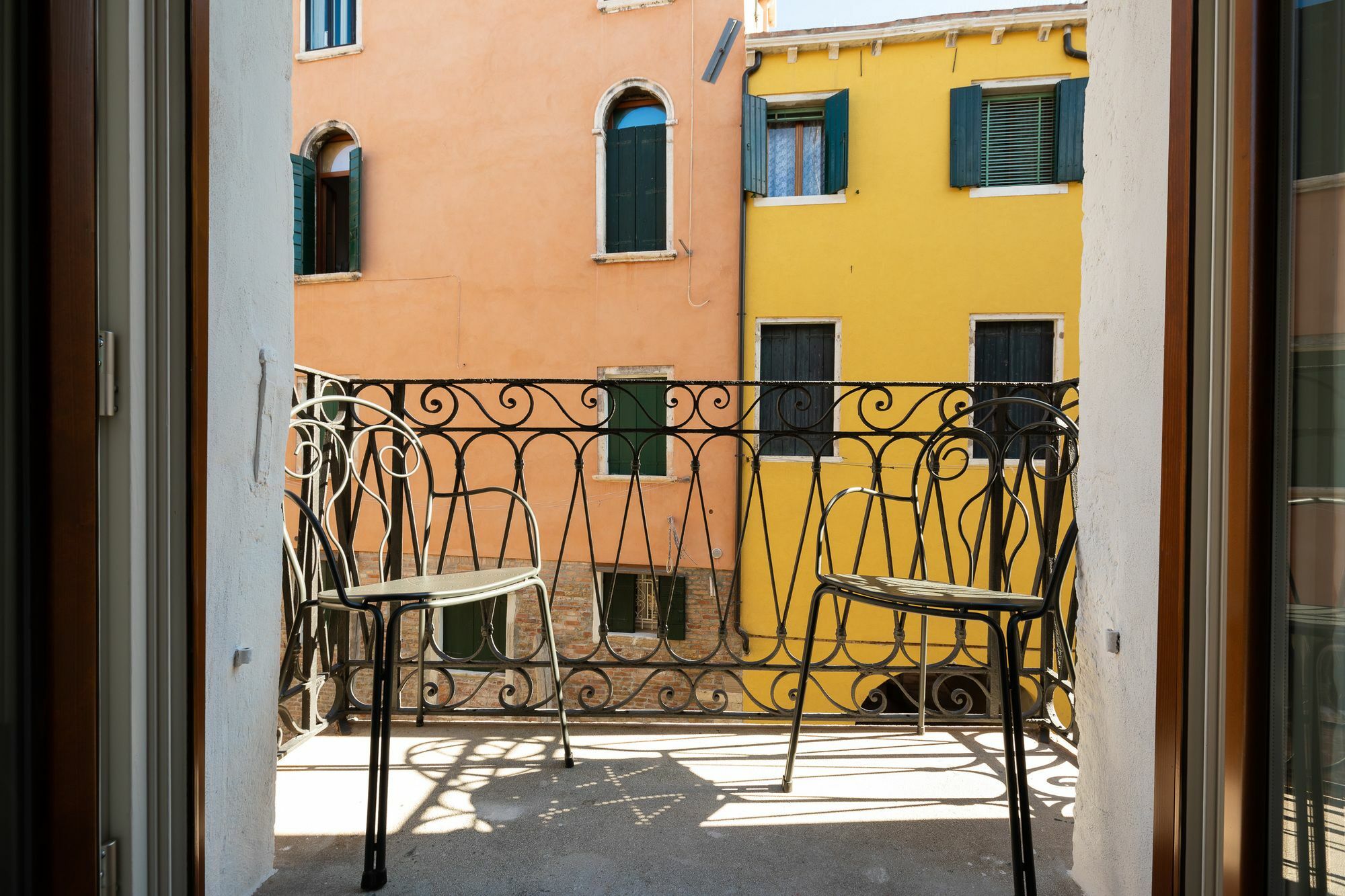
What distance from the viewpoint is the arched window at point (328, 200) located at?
9.95m

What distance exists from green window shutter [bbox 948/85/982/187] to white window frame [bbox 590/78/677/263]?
3.11 metres

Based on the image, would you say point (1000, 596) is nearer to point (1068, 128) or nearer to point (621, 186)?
point (621, 186)

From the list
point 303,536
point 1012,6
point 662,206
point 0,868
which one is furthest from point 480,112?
point 0,868

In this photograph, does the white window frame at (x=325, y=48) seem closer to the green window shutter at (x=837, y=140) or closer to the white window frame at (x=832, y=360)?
the green window shutter at (x=837, y=140)

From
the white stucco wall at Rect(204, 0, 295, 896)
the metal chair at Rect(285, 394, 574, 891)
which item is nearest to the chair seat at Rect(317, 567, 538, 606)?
the metal chair at Rect(285, 394, 574, 891)

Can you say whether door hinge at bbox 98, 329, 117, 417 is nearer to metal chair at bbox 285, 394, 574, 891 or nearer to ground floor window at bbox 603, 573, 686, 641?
metal chair at bbox 285, 394, 574, 891

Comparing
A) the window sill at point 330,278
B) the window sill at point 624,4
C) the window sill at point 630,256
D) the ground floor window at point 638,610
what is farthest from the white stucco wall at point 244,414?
the window sill at point 330,278

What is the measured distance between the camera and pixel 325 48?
1025 centimetres

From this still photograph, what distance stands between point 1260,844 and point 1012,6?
9.94 meters

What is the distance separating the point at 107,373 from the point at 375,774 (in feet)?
2.52

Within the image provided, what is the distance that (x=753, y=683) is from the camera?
841 centimetres

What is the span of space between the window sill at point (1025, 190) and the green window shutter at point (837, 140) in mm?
1454

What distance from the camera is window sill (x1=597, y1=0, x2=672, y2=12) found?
9.19 m

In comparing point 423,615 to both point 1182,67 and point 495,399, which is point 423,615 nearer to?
point 1182,67
